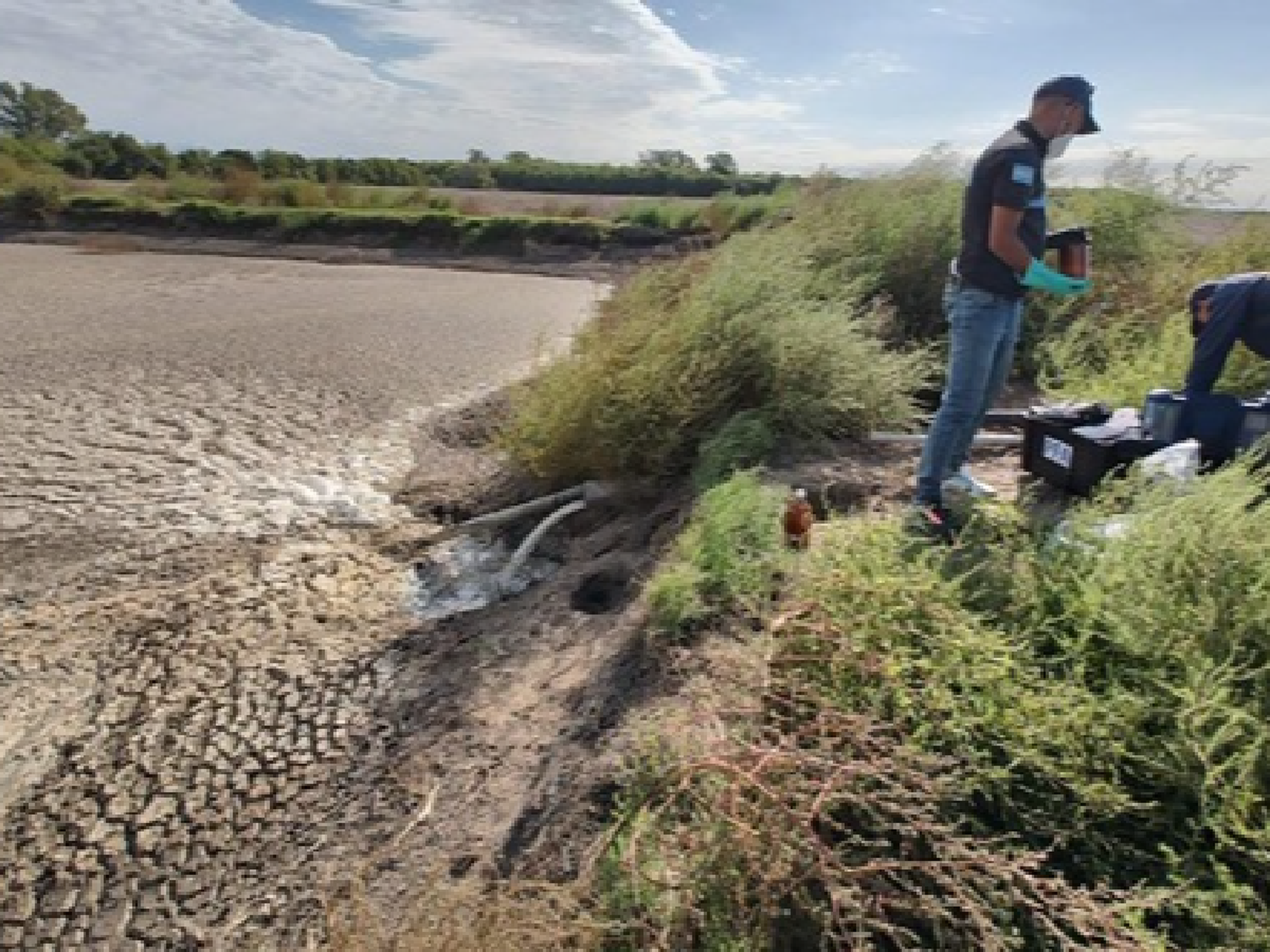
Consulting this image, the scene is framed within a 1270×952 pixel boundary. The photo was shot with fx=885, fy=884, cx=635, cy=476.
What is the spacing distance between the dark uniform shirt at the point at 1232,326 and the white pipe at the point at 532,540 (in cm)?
319

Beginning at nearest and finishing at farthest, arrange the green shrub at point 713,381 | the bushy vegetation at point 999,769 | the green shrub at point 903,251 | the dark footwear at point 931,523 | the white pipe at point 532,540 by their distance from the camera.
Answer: the bushy vegetation at point 999,769 < the dark footwear at point 931,523 < the white pipe at point 532,540 < the green shrub at point 713,381 < the green shrub at point 903,251

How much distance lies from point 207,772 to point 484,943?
1.85 m

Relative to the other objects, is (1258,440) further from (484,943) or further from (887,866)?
(484,943)

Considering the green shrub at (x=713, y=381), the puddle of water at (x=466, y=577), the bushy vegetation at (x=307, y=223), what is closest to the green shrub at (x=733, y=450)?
the green shrub at (x=713, y=381)

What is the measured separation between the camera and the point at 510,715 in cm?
353

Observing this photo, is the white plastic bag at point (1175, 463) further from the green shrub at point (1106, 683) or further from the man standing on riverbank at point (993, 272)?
the man standing on riverbank at point (993, 272)

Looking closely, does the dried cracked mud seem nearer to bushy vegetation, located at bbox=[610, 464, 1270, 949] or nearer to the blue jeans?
bushy vegetation, located at bbox=[610, 464, 1270, 949]

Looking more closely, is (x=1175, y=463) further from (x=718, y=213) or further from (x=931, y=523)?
(x=718, y=213)

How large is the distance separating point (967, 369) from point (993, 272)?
0.38m

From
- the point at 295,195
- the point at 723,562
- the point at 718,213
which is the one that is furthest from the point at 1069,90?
the point at 295,195

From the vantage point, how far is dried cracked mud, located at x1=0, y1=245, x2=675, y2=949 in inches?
115

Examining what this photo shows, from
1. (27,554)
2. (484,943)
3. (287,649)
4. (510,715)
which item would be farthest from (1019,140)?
(27,554)

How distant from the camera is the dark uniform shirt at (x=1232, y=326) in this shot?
3607 millimetres

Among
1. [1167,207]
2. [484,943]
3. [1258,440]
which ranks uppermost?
[1167,207]
